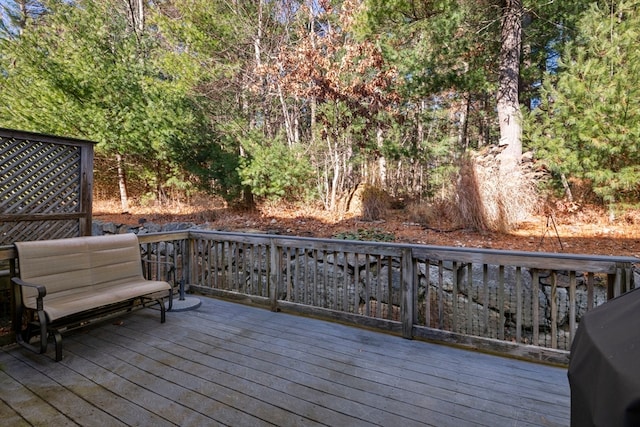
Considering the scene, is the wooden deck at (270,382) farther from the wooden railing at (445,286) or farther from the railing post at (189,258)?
the railing post at (189,258)

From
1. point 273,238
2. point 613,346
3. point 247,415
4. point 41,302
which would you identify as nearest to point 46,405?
point 41,302

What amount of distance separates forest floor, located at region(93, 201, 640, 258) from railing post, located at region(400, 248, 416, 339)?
82.4 inches

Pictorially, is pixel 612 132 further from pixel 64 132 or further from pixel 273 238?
pixel 64 132

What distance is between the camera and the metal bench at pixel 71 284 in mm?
2566

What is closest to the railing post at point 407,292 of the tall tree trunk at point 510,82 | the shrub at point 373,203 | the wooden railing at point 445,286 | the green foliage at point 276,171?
the wooden railing at point 445,286

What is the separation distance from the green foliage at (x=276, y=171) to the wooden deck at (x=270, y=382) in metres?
5.22

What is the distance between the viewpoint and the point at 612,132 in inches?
189

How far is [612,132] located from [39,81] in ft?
40.6

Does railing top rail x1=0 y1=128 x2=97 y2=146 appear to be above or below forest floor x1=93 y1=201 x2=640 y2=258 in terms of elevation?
above

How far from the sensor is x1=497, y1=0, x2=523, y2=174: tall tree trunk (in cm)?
664

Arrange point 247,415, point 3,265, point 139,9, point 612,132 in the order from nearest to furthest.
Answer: point 247,415
point 3,265
point 612,132
point 139,9

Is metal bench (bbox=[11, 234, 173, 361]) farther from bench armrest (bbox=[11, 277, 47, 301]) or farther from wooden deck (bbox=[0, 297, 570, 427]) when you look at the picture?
wooden deck (bbox=[0, 297, 570, 427])

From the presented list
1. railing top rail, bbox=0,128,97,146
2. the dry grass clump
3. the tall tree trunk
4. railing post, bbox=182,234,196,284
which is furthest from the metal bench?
the tall tree trunk

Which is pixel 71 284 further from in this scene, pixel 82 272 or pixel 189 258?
pixel 189 258
